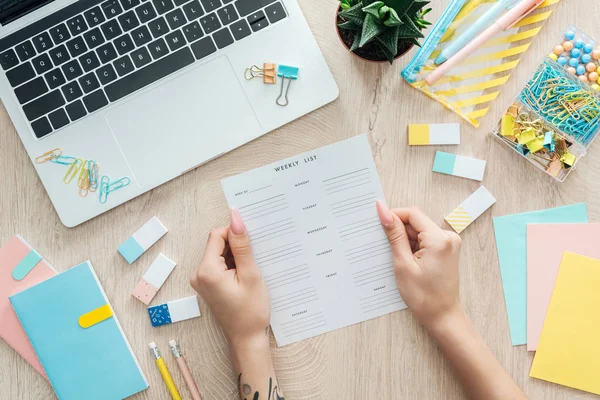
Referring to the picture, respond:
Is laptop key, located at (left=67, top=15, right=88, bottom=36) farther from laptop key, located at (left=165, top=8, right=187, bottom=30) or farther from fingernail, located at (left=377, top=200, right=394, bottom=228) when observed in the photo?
fingernail, located at (left=377, top=200, right=394, bottom=228)

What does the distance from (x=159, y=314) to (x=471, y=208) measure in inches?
23.2

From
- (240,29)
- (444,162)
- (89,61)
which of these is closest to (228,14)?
(240,29)

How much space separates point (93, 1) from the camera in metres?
0.83

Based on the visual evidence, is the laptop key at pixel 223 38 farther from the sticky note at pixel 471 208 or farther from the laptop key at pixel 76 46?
the sticky note at pixel 471 208

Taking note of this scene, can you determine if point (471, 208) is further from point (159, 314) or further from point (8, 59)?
point (8, 59)

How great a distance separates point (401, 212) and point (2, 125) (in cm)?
71

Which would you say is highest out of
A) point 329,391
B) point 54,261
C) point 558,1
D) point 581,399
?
point 558,1

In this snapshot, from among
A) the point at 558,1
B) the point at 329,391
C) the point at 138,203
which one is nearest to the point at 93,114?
the point at 138,203

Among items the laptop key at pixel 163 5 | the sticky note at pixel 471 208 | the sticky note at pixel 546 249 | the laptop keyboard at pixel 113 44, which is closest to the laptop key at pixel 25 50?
the laptop keyboard at pixel 113 44

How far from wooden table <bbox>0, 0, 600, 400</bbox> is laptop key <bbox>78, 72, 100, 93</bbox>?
0.61 ft

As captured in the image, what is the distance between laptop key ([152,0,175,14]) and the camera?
2.70ft

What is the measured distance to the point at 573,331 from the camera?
0.88 meters

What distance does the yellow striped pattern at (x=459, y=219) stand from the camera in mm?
884

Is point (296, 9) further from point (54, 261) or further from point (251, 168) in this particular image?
point (54, 261)
